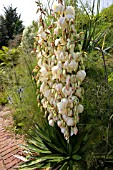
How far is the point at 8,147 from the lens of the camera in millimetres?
3375

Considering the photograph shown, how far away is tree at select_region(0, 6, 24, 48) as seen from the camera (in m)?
17.6

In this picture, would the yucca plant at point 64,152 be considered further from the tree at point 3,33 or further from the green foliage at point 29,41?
the tree at point 3,33

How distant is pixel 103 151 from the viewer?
226cm

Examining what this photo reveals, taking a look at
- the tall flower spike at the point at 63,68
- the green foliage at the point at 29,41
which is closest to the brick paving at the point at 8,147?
the tall flower spike at the point at 63,68

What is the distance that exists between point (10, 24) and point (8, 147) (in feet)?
54.7

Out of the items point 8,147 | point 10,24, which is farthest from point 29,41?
point 10,24

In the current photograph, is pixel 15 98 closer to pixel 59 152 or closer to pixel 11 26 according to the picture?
pixel 59 152

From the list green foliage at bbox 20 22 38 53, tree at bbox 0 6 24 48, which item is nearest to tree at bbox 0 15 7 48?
tree at bbox 0 6 24 48

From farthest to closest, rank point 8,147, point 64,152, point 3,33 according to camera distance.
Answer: point 3,33, point 8,147, point 64,152

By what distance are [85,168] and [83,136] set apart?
1.00 feet

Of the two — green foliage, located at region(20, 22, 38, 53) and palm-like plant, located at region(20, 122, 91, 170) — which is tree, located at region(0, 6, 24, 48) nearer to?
green foliage, located at region(20, 22, 38, 53)

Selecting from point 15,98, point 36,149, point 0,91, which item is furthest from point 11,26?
point 36,149

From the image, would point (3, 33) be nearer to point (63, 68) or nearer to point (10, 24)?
point (10, 24)

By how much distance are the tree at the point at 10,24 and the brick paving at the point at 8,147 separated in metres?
13.6
